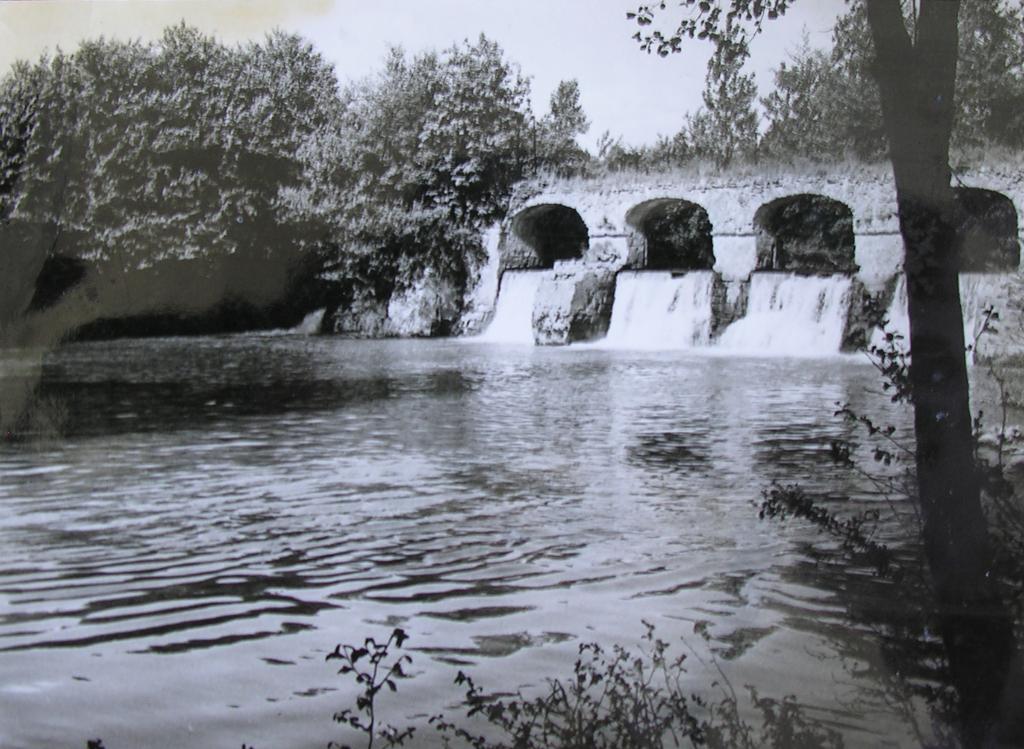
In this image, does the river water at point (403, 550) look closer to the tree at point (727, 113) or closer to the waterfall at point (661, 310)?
the tree at point (727, 113)

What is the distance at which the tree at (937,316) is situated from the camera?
6.17 feet

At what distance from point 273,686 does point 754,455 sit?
5.34ft

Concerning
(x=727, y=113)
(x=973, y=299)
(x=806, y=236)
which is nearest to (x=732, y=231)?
(x=806, y=236)

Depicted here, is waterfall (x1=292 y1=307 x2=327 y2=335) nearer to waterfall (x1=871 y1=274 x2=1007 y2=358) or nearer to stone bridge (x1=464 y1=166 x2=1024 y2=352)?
stone bridge (x1=464 y1=166 x2=1024 y2=352)

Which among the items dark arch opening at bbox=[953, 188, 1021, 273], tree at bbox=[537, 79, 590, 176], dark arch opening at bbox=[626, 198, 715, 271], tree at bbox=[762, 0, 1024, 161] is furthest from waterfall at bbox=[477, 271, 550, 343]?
dark arch opening at bbox=[953, 188, 1021, 273]

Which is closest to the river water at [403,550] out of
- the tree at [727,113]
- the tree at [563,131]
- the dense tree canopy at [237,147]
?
the dense tree canopy at [237,147]

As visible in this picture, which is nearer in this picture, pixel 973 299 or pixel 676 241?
pixel 973 299

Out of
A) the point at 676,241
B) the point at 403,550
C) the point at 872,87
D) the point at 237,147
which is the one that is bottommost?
the point at 403,550

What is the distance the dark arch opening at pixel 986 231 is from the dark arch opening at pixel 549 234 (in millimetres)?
3764

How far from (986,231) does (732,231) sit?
11.7ft

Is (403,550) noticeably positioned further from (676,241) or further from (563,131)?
(676,241)

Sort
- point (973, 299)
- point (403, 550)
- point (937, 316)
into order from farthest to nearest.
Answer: point (403, 550), point (973, 299), point (937, 316)

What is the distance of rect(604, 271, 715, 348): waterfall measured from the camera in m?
7.18

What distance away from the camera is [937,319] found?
187cm
